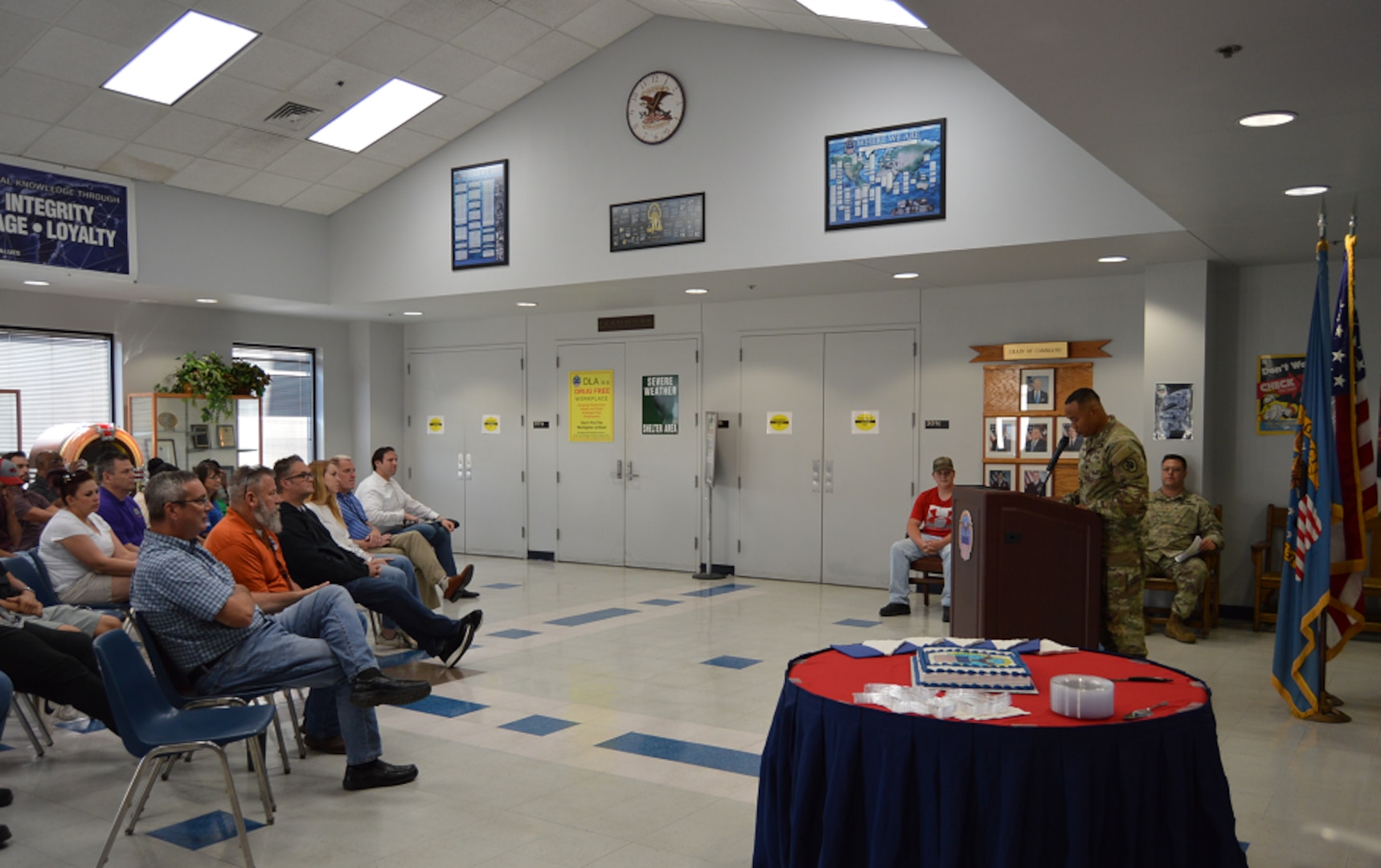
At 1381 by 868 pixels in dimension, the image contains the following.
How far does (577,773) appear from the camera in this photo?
14.3 feet

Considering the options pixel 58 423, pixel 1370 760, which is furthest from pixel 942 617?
pixel 58 423

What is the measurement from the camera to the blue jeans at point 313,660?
12.5 ft

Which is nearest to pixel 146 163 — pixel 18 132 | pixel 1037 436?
pixel 18 132

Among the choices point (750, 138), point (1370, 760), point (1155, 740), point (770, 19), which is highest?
point (770, 19)

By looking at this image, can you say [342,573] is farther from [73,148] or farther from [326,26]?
[73,148]

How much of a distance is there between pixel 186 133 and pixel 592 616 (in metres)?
5.18

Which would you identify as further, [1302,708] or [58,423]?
[58,423]

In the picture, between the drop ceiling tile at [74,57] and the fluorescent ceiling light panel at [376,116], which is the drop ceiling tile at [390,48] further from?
the drop ceiling tile at [74,57]

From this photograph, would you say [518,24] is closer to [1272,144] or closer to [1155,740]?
[1272,144]

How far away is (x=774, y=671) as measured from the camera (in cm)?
612

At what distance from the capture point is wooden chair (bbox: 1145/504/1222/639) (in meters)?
7.21

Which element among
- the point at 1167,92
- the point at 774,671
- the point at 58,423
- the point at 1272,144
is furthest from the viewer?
the point at 58,423

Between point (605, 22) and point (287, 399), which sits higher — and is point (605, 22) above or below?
above

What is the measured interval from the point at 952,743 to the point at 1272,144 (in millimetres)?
3393
